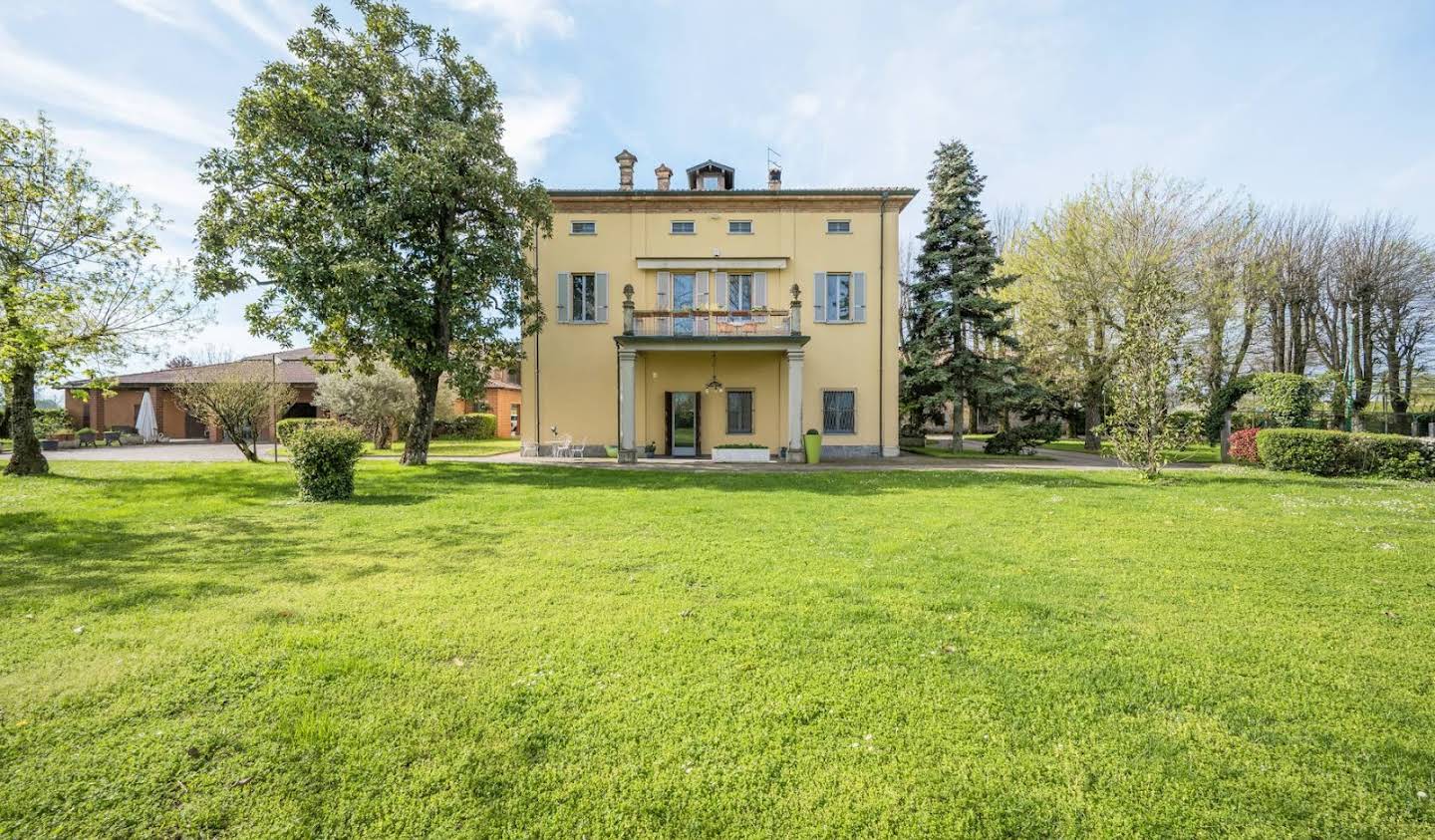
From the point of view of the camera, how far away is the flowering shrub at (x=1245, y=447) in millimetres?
16891

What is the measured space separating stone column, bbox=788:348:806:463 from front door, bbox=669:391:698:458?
3.90 meters

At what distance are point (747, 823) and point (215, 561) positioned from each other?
257 inches

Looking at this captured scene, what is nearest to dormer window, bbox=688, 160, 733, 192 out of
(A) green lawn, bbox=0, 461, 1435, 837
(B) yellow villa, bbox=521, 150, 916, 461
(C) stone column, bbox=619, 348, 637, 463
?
(B) yellow villa, bbox=521, 150, 916, 461

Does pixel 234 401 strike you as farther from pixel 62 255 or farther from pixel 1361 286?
pixel 1361 286

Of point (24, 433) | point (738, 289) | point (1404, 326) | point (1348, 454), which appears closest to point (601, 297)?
point (738, 289)

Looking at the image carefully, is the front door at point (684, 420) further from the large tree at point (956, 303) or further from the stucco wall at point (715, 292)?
the large tree at point (956, 303)

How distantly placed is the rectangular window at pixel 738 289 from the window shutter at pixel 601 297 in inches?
173

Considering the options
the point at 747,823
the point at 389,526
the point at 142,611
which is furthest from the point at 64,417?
the point at 747,823

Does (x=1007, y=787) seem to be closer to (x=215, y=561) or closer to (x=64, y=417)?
(x=215, y=561)

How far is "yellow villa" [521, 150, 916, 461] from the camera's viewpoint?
19875 millimetres

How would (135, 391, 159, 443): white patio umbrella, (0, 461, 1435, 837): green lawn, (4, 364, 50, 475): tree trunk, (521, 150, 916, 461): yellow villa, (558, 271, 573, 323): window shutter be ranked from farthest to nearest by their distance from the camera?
(135, 391, 159, 443): white patio umbrella, (558, 271, 573, 323): window shutter, (521, 150, 916, 461): yellow villa, (4, 364, 50, 475): tree trunk, (0, 461, 1435, 837): green lawn

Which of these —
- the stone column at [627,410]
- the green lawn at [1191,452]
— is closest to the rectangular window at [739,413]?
the stone column at [627,410]

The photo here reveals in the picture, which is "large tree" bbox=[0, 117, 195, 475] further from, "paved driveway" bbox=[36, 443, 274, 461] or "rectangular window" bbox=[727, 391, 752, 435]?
"rectangular window" bbox=[727, 391, 752, 435]

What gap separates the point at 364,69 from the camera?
14.7 meters
